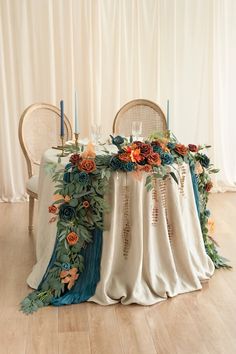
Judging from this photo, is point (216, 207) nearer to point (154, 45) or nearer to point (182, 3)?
point (154, 45)

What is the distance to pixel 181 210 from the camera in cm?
287

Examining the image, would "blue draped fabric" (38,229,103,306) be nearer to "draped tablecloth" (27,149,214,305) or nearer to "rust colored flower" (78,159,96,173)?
"draped tablecloth" (27,149,214,305)

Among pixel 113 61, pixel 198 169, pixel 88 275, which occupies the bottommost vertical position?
pixel 88 275

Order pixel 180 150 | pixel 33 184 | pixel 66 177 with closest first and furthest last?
1. pixel 66 177
2. pixel 180 150
3. pixel 33 184

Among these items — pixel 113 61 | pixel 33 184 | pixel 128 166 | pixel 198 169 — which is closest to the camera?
pixel 128 166

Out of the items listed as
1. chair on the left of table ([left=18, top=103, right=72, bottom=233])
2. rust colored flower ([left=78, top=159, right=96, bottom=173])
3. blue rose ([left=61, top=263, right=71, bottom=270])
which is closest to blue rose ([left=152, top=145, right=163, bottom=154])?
rust colored flower ([left=78, top=159, right=96, bottom=173])

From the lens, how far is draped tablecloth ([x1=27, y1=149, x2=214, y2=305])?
2.70 meters

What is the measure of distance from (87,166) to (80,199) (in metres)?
0.19

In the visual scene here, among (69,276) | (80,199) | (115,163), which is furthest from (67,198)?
(69,276)

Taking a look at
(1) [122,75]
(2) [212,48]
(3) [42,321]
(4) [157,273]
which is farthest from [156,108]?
(3) [42,321]

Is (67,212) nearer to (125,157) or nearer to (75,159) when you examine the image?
(75,159)

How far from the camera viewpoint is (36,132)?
3.89 metres

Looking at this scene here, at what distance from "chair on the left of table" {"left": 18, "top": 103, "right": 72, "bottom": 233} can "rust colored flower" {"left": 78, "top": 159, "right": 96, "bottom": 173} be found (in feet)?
3.55

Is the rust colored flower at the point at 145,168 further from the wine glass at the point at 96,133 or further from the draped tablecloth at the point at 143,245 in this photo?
the wine glass at the point at 96,133
